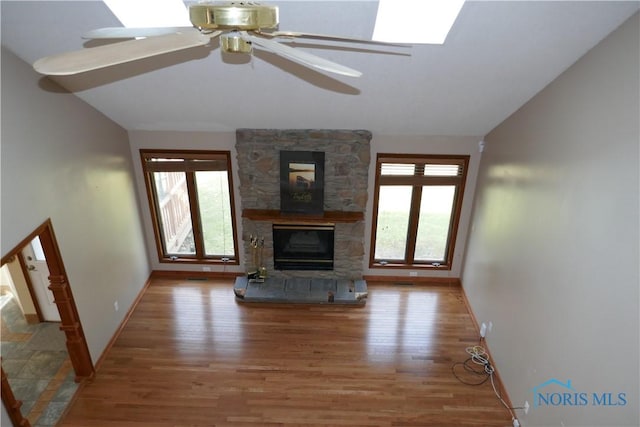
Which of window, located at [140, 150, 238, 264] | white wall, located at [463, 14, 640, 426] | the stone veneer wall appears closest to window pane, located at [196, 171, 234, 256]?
window, located at [140, 150, 238, 264]

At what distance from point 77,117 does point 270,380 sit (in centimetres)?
361

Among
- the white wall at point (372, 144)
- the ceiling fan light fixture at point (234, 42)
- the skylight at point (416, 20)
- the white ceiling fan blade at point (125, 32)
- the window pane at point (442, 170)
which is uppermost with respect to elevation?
the skylight at point (416, 20)

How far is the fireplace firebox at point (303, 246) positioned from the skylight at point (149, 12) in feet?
11.0

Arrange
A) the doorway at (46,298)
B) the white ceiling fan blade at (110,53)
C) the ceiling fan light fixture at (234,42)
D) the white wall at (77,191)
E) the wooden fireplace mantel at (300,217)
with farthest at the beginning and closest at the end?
the wooden fireplace mantel at (300,217)
the doorway at (46,298)
the white wall at (77,191)
the ceiling fan light fixture at (234,42)
the white ceiling fan blade at (110,53)

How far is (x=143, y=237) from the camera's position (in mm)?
6133

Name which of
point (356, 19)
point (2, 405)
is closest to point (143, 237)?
point (2, 405)

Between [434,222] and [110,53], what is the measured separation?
540cm

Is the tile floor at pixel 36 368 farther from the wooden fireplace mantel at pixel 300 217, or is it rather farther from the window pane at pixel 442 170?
the window pane at pixel 442 170

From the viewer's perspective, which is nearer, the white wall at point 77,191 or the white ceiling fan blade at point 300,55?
the white ceiling fan blade at point 300,55

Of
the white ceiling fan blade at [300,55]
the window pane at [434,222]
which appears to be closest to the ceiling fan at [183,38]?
the white ceiling fan blade at [300,55]

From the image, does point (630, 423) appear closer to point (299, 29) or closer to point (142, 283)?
point (299, 29)

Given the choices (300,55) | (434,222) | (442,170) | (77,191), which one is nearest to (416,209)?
(434,222)

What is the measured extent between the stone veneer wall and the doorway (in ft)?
8.02

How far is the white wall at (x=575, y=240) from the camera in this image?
2.68 m
